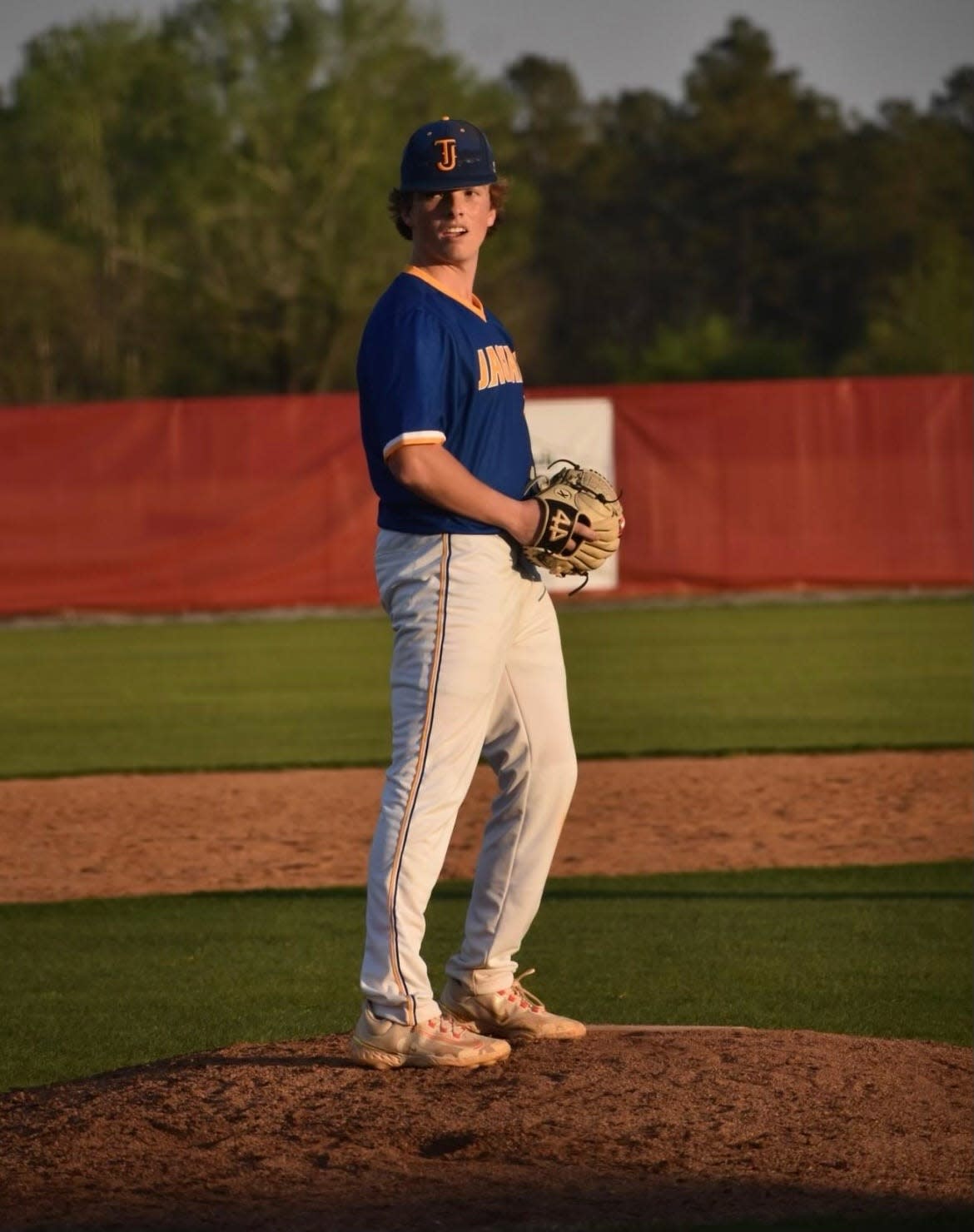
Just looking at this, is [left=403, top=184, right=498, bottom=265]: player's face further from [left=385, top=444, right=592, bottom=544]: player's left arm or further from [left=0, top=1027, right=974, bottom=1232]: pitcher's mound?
[left=0, top=1027, right=974, bottom=1232]: pitcher's mound

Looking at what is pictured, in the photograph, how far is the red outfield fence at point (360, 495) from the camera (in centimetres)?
1881

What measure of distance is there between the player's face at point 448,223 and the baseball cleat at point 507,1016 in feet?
4.89

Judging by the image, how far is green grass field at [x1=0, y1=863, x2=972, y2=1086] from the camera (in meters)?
4.93

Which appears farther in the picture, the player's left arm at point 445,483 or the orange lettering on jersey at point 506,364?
the orange lettering on jersey at point 506,364

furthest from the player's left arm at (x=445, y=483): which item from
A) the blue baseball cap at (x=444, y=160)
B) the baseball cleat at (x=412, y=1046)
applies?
the baseball cleat at (x=412, y=1046)

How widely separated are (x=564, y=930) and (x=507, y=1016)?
2.12 meters

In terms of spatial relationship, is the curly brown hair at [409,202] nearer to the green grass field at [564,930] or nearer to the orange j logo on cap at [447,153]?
the orange j logo on cap at [447,153]

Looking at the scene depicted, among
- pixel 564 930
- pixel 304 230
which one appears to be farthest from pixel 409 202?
pixel 304 230

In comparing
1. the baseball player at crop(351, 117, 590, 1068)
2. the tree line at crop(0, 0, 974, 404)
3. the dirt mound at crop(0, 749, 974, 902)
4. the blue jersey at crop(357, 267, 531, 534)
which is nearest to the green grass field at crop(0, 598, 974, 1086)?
the dirt mound at crop(0, 749, 974, 902)

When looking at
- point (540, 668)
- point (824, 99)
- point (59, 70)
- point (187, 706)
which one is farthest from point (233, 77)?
point (540, 668)

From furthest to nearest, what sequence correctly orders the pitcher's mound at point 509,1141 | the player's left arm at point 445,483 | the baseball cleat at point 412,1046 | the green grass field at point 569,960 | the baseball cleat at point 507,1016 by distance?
the green grass field at point 569,960
the baseball cleat at point 507,1016
the baseball cleat at point 412,1046
the player's left arm at point 445,483
the pitcher's mound at point 509,1141

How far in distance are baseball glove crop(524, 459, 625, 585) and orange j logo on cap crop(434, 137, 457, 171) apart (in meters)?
0.63

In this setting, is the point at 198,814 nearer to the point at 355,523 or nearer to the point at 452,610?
the point at 452,610

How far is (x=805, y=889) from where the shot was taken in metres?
6.77
